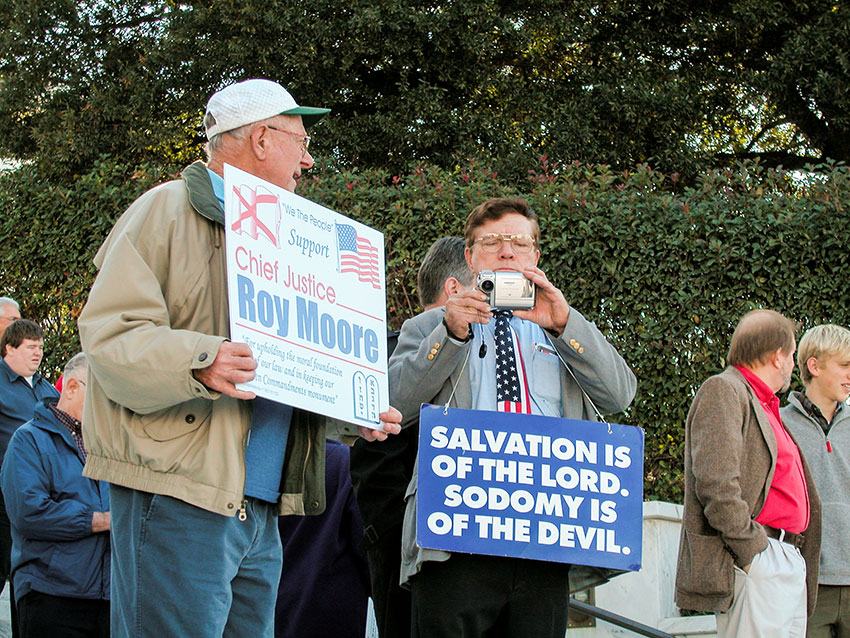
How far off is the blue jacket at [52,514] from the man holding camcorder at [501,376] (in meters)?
1.93

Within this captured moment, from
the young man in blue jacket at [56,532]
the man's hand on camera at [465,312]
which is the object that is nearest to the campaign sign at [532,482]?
the man's hand on camera at [465,312]

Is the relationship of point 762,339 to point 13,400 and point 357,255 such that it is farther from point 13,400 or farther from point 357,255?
point 13,400

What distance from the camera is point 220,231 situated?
277 cm

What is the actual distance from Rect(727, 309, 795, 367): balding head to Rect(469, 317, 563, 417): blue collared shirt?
61.9 inches

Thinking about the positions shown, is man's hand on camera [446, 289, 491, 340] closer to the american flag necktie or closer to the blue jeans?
the american flag necktie

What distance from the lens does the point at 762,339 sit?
4.63 m

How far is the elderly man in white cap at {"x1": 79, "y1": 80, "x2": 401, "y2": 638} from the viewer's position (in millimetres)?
2488

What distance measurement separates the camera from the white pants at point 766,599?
4188mm

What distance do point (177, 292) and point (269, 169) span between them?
53 centimetres

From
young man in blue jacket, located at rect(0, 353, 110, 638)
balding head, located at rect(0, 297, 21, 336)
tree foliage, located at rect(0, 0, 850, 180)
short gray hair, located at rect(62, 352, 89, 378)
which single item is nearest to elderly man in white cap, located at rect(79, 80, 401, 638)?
young man in blue jacket, located at rect(0, 353, 110, 638)

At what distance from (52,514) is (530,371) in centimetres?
248

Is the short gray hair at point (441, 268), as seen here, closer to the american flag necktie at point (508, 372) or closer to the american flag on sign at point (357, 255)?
the american flag necktie at point (508, 372)

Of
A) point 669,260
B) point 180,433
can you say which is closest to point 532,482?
point 180,433

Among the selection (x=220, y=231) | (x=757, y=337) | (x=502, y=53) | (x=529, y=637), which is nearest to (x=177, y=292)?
(x=220, y=231)
